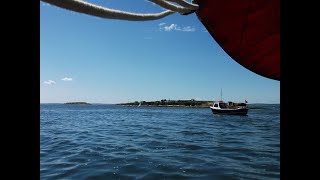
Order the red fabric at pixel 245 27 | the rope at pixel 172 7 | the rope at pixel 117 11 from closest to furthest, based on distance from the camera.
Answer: the rope at pixel 117 11
the rope at pixel 172 7
the red fabric at pixel 245 27

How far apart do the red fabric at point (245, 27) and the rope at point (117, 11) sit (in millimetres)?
162

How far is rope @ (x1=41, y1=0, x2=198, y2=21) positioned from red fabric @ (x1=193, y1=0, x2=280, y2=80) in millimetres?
162

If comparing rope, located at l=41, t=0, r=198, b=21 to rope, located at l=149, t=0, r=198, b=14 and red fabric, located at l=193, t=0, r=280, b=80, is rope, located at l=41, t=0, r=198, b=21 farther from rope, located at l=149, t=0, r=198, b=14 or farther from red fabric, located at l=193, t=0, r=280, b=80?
red fabric, located at l=193, t=0, r=280, b=80

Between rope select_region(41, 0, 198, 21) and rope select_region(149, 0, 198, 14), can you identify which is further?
rope select_region(149, 0, 198, 14)

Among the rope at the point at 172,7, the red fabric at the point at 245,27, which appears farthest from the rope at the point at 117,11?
the red fabric at the point at 245,27

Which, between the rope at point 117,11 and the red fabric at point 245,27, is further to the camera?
the red fabric at point 245,27

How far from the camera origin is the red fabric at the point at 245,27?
1857 mm

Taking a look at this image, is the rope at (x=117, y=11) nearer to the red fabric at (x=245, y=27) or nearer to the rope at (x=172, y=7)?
the rope at (x=172, y=7)

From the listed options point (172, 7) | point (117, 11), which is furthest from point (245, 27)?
point (117, 11)

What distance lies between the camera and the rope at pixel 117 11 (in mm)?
982

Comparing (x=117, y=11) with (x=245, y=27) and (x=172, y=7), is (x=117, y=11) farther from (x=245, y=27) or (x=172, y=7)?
(x=245, y=27)

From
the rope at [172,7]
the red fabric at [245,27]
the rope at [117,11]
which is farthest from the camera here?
the red fabric at [245,27]

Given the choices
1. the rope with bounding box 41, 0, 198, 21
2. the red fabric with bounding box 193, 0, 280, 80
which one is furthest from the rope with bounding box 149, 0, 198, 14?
the red fabric with bounding box 193, 0, 280, 80

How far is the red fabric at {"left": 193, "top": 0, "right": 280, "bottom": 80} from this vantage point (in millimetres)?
1857
